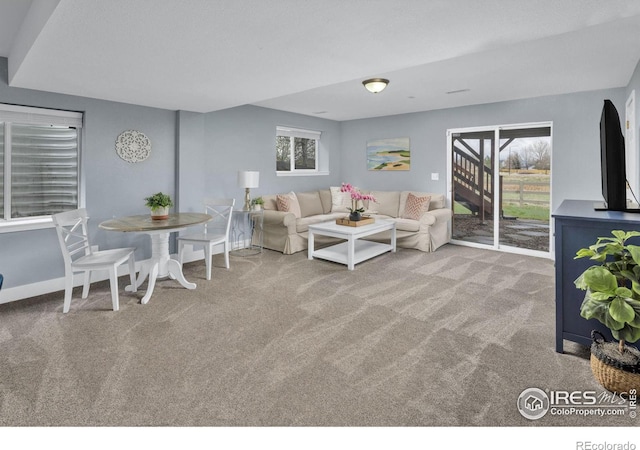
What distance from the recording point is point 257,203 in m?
5.56

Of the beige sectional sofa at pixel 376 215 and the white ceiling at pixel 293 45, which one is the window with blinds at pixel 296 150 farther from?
the white ceiling at pixel 293 45

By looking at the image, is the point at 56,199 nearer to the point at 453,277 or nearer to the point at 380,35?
the point at 380,35

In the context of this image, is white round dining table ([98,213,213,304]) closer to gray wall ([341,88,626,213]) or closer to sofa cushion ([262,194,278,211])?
sofa cushion ([262,194,278,211])

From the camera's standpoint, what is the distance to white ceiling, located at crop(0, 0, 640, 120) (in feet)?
6.33

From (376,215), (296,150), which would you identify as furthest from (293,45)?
(296,150)

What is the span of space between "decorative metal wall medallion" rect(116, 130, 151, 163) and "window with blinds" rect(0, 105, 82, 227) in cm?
43

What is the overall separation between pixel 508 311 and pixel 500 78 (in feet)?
8.80

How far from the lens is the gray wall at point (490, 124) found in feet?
15.8

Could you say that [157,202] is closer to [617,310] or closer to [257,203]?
[257,203]

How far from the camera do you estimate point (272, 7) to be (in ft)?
6.21
